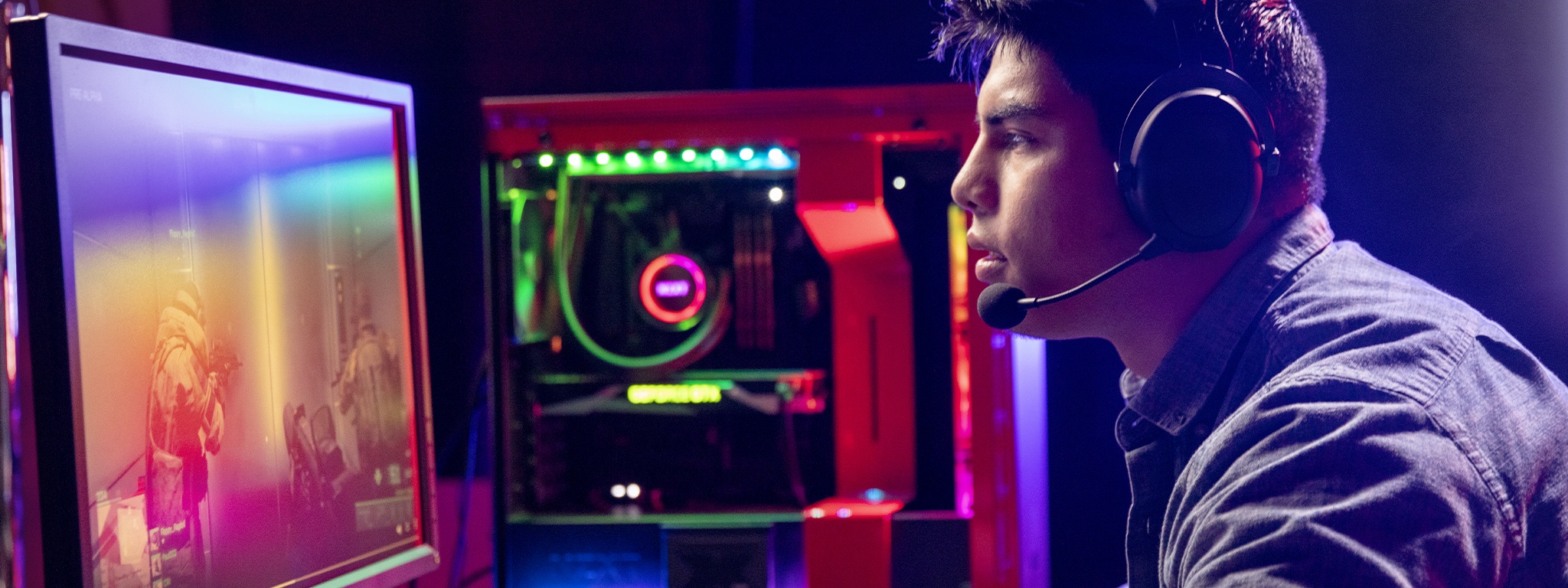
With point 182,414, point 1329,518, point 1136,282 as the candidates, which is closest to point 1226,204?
point 1136,282

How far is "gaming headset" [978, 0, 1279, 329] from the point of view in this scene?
74 centimetres

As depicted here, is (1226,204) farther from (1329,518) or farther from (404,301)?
(404,301)

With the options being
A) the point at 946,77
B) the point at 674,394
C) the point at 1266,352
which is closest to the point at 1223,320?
the point at 1266,352

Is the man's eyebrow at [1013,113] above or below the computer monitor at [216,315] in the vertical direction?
above

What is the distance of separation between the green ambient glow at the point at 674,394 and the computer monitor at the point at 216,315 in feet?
1.02

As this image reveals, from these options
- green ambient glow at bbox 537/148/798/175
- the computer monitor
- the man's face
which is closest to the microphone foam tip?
the man's face

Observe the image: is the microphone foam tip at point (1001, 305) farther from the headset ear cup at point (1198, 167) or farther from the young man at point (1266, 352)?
the headset ear cup at point (1198, 167)

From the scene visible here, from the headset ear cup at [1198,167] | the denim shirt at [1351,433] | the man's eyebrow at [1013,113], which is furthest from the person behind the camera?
the man's eyebrow at [1013,113]

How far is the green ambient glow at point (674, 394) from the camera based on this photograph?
1.42m

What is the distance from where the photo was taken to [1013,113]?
86cm

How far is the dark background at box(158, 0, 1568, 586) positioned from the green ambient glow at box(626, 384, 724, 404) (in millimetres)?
625

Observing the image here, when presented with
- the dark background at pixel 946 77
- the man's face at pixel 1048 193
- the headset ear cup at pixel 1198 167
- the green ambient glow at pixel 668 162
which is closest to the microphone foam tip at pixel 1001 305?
the man's face at pixel 1048 193

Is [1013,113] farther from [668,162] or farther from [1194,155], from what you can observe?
[668,162]

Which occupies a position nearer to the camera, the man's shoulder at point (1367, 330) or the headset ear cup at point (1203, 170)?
the man's shoulder at point (1367, 330)
